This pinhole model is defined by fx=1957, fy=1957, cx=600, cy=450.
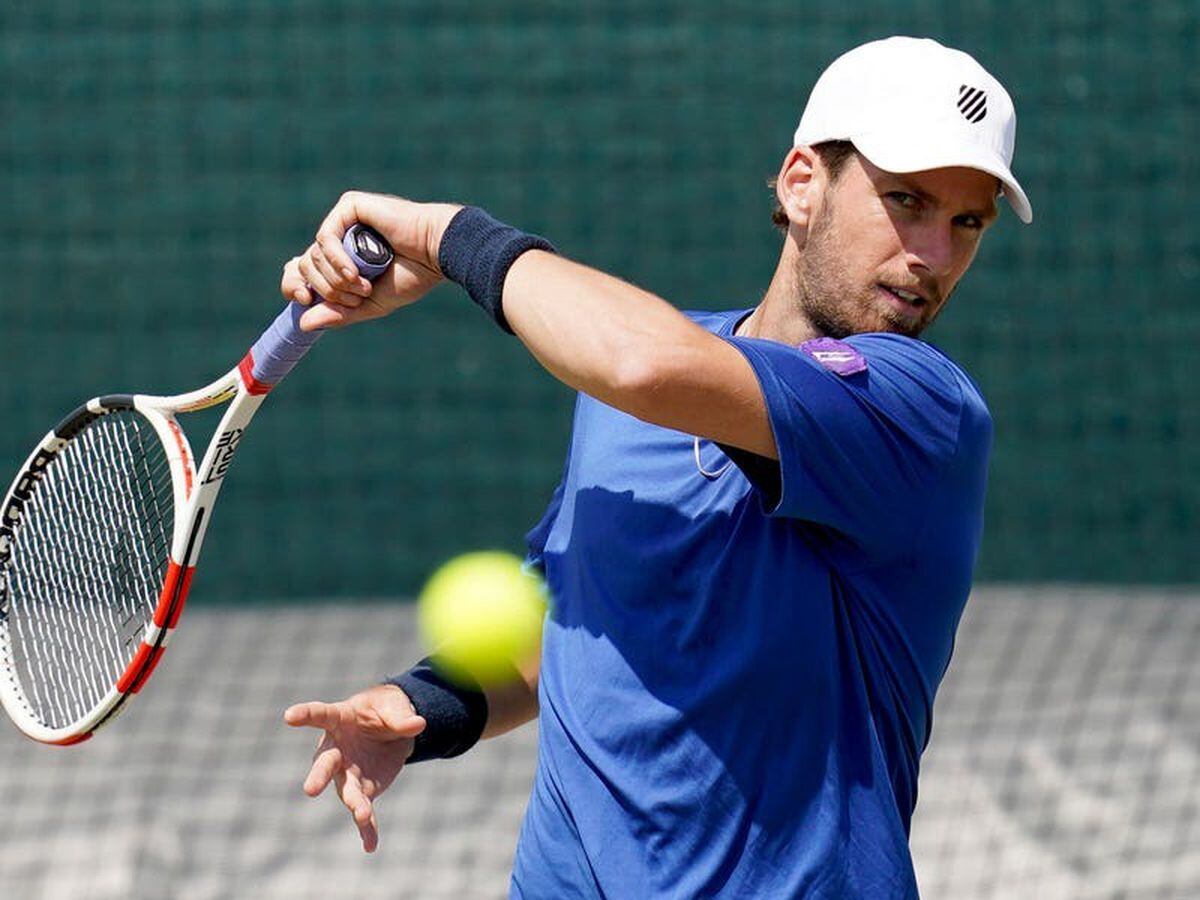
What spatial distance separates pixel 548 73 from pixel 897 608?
5002mm

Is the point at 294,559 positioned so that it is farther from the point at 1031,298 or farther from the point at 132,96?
the point at 1031,298

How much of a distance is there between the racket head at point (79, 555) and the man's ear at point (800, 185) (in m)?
0.95

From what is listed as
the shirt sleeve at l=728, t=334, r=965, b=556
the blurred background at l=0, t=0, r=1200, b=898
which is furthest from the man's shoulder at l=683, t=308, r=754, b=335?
the blurred background at l=0, t=0, r=1200, b=898

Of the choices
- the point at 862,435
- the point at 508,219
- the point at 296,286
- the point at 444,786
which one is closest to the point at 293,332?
Result: the point at 296,286

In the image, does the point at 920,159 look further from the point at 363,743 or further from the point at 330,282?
the point at 363,743

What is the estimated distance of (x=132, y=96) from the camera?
6.77 meters

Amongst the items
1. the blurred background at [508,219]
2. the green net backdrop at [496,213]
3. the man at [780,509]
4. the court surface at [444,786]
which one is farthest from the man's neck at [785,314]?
the green net backdrop at [496,213]

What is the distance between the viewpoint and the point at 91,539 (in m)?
2.97

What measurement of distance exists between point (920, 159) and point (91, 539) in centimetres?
148

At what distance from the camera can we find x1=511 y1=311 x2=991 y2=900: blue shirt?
199 centimetres

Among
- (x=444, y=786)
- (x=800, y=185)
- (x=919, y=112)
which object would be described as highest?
(x=919, y=112)

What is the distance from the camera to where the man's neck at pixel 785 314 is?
89.5 inches

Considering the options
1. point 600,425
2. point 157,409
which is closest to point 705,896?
point 600,425

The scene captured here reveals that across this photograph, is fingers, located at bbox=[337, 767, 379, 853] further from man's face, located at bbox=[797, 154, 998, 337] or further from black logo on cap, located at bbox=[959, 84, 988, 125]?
black logo on cap, located at bbox=[959, 84, 988, 125]
